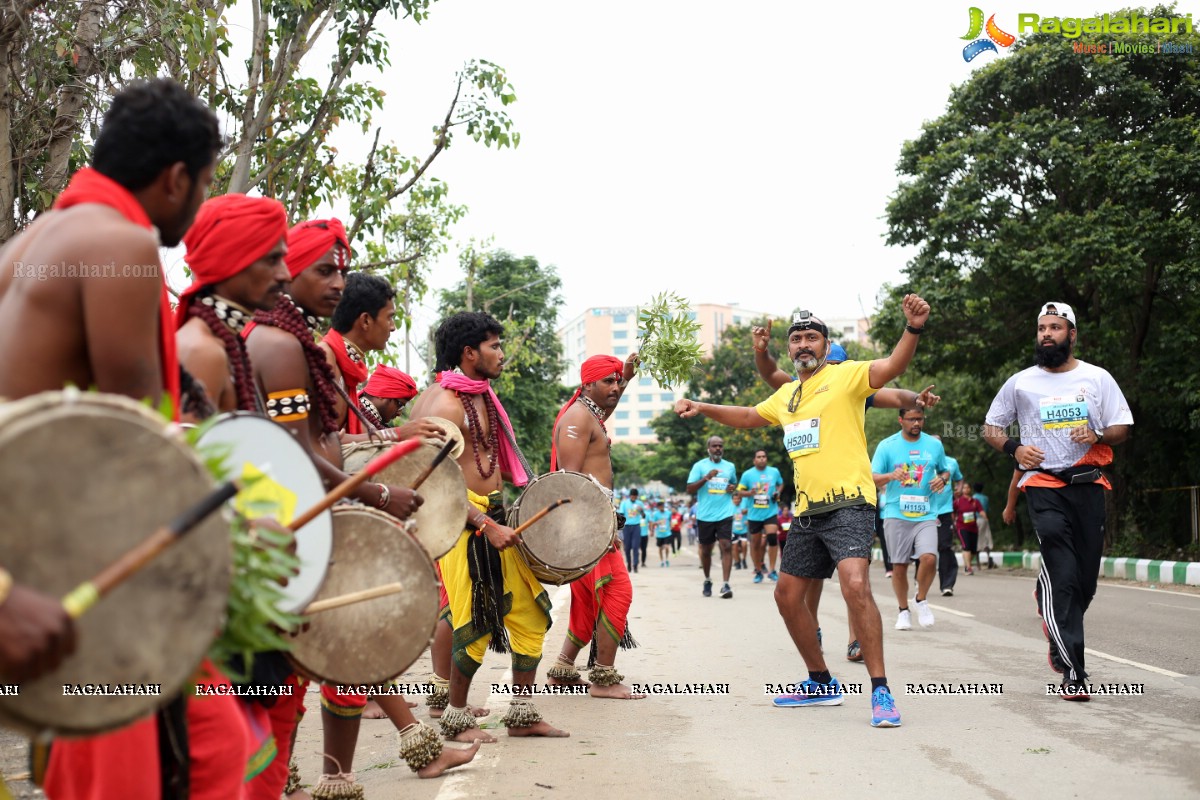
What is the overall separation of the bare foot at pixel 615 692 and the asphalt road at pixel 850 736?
6.3 inches

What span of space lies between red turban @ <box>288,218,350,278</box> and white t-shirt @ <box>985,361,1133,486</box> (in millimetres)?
4723

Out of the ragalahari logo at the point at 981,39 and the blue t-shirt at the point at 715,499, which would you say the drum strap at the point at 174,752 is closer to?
the blue t-shirt at the point at 715,499

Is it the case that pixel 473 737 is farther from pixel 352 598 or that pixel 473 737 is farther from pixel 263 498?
pixel 263 498

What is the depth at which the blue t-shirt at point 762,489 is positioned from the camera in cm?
2097

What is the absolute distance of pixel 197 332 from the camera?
12.3 feet

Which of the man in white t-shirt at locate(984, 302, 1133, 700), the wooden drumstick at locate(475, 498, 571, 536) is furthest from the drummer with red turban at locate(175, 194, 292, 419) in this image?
the man in white t-shirt at locate(984, 302, 1133, 700)

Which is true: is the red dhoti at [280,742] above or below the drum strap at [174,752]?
below

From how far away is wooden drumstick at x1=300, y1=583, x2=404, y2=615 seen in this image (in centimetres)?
329

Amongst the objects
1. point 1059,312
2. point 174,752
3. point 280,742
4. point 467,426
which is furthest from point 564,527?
point 174,752

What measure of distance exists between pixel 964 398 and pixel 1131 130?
7.48m

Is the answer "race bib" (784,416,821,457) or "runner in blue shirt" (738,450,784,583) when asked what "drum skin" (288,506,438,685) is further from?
"runner in blue shirt" (738,450,784,583)

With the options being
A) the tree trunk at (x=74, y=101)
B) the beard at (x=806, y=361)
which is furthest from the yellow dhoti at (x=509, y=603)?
the tree trunk at (x=74, y=101)

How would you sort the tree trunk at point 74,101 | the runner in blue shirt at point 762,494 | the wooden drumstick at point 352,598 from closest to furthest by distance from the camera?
the wooden drumstick at point 352,598 → the tree trunk at point 74,101 → the runner in blue shirt at point 762,494

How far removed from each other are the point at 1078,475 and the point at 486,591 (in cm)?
381
